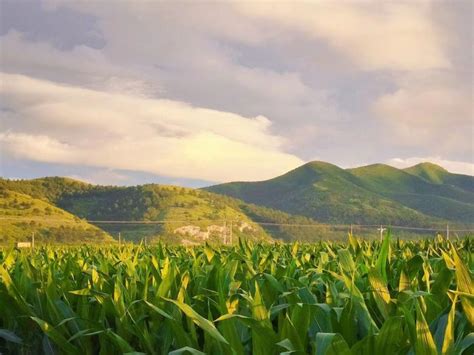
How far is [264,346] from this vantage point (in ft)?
5.16

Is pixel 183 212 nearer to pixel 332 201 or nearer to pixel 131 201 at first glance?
pixel 131 201

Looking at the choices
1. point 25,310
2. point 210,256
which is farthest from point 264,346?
point 210,256

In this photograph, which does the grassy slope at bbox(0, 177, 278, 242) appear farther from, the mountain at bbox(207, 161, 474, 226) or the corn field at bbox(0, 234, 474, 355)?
the corn field at bbox(0, 234, 474, 355)

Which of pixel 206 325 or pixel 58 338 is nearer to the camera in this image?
pixel 206 325

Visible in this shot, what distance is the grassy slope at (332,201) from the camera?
460 feet

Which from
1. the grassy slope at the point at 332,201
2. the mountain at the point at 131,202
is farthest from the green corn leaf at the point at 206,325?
the grassy slope at the point at 332,201

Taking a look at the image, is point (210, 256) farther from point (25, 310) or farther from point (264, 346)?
point (264, 346)

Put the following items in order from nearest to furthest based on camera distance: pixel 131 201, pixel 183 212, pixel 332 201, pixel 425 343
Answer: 1. pixel 425 343
2. pixel 183 212
3. pixel 131 201
4. pixel 332 201

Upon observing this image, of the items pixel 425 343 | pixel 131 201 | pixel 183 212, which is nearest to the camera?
pixel 425 343

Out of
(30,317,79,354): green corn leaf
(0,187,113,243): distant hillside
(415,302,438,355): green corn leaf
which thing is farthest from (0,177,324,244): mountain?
(415,302,438,355): green corn leaf

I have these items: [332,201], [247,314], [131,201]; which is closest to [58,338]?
[247,314]

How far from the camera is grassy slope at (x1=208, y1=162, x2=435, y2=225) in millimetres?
140250

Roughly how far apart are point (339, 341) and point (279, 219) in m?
108

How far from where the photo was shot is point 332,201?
15225 cm
